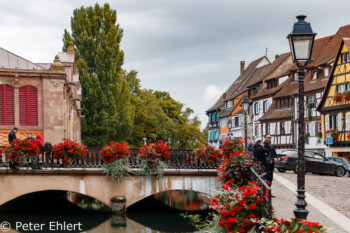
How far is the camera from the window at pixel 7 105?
27.9 meters

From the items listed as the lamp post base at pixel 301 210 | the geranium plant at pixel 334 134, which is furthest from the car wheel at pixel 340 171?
the lamp post base at pixel 301 210

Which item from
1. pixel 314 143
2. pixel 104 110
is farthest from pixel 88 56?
pixel 314 143

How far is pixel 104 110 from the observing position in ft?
146

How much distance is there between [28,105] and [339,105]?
24787mm

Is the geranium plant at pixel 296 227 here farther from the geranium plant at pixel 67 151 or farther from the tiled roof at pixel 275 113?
the tiled roof at pixel 275 113

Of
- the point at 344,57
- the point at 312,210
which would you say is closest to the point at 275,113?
the point at 344,57

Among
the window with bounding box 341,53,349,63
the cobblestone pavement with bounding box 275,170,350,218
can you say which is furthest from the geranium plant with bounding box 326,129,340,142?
the cobblestone pavement with bounding box 275,170,350,218

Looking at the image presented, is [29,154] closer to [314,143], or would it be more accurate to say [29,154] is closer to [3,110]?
[3,110]

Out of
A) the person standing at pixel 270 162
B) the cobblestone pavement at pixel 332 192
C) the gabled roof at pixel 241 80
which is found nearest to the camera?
the cobblestone pavement at pixel 332 192

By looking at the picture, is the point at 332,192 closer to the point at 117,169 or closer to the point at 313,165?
the point at 117,169

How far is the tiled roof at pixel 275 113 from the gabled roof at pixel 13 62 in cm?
2724

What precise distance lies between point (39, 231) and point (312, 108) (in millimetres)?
33128

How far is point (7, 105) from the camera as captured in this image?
28062mm

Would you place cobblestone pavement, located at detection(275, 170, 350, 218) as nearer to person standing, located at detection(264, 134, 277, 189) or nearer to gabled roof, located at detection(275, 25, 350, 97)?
person standing, located at detection(264, 134, 277, 189)
